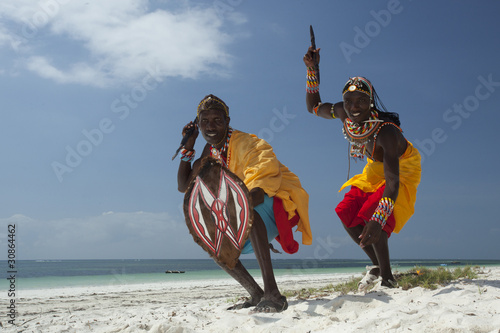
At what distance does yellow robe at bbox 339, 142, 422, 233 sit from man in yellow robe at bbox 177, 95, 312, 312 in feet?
2.72

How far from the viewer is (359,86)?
3.66 meters

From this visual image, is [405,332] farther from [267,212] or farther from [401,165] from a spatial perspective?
[401,165]

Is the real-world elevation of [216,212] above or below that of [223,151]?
below

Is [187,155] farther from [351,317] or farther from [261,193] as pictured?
[351,317]

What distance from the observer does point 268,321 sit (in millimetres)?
2717

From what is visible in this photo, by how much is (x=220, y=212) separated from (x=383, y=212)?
1289 millimetres

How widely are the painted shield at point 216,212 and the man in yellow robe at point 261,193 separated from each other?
13 cm

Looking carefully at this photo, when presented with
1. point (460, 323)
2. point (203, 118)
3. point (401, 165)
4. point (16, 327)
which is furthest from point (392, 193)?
point (16, 327)

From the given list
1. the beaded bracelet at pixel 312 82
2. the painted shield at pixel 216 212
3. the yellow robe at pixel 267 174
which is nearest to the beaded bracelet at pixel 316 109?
the beaded bracelet at pixel 312 82

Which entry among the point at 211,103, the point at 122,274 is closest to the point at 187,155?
the point at 211,103

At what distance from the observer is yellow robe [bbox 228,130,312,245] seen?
10.5ft

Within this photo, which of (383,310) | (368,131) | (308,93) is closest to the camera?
(383,310)

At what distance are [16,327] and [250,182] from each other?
240cm

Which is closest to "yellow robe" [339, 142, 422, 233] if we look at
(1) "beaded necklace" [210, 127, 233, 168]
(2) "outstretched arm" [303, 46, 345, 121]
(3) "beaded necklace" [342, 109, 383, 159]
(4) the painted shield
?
(3) "beaded necklace" [342, 109, 383, 159]
